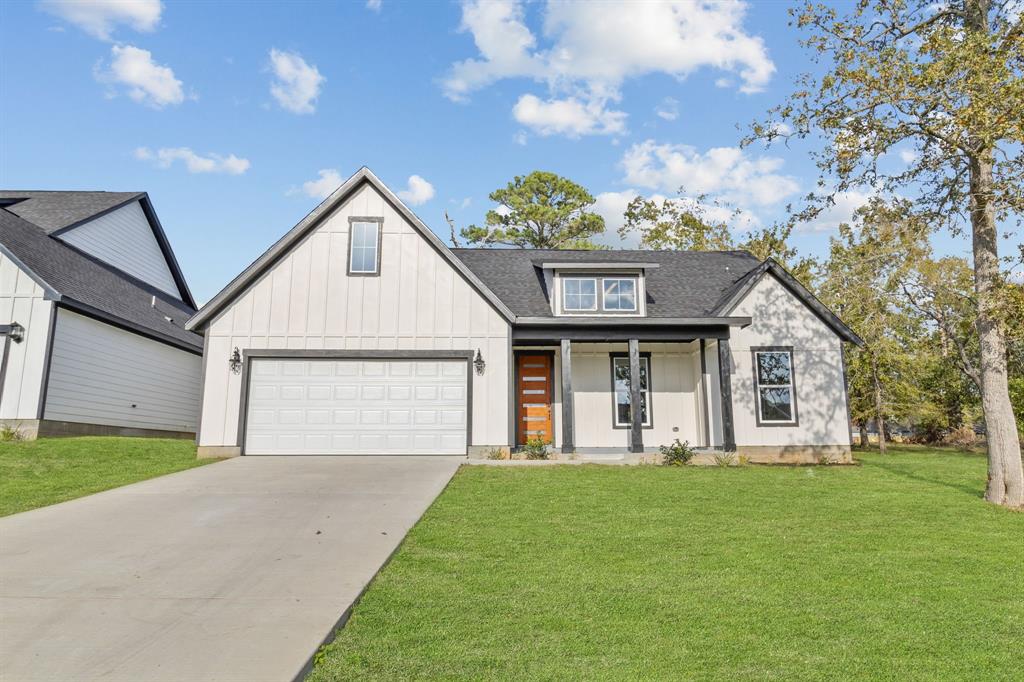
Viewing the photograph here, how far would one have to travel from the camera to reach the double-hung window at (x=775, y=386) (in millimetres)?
14569

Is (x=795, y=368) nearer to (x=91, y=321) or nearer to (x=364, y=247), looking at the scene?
(x=364, y=247)

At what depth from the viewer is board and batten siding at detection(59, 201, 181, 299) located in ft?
61.4

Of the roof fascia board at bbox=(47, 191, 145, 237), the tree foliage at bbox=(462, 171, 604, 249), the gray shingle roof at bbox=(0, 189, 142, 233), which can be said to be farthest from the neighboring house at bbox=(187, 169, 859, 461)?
the tree foliage at bbox=(462, 171, 604, 249)

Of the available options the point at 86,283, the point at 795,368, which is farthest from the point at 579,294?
the point at 86,283

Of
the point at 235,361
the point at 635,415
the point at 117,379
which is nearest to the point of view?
the point at 235,361

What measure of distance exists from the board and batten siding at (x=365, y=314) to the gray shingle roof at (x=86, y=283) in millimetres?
4872

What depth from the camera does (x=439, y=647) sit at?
359 centimetres

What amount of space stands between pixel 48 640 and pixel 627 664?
3.57 metres

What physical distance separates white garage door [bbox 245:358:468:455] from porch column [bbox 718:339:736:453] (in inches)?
246

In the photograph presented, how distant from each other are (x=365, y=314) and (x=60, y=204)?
13.8 meters

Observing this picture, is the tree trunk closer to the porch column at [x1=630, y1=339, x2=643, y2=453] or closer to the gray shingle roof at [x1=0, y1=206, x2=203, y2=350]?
the porch column at [x1=630, y1=339, x2=643, y2=453]

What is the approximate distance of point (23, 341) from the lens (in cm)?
1391

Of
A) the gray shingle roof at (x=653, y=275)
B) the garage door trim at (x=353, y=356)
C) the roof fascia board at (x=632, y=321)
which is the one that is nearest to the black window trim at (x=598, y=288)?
the gray shingle roof at (x=653, y=275)

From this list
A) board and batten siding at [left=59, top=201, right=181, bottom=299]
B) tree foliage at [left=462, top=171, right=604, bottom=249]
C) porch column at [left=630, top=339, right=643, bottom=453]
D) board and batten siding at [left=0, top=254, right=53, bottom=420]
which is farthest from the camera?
tree foliage at [left=462, top=171, right=604, bottom=249]
